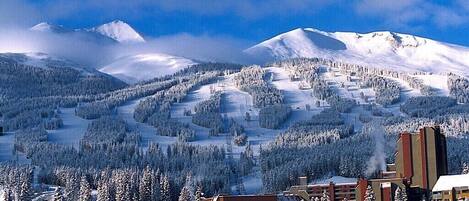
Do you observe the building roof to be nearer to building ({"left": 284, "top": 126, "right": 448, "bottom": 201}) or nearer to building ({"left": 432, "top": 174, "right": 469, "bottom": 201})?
building ({"left": 432, "top": 174, "right": 469, "bottom": 201})

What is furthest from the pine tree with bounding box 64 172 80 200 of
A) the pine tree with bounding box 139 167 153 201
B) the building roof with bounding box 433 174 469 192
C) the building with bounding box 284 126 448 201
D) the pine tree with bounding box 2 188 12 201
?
the building roof with bounding box 433 174 469 192

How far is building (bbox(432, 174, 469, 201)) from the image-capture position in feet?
543

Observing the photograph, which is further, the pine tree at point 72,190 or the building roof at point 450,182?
the pine tree at point 72,190

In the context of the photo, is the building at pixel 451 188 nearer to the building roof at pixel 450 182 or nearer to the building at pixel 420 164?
the building roof at pixel 450 182

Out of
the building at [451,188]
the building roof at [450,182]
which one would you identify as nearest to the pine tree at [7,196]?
the building at [451,188]

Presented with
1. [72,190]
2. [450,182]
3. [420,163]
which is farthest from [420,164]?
[72,190]

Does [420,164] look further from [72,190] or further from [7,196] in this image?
[7,196]

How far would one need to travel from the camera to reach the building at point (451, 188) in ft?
543

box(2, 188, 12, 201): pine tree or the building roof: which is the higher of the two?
the building roof

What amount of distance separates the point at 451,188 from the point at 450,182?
207cm

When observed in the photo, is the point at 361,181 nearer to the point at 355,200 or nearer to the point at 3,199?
the point at 355,200

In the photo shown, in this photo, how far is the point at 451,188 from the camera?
168 meters

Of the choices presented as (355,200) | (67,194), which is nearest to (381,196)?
(355,200)

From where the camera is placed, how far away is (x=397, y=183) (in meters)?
179
